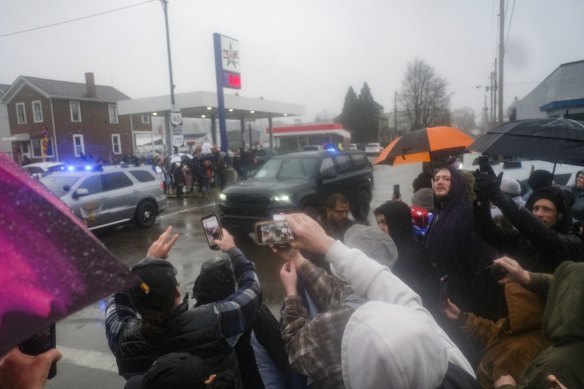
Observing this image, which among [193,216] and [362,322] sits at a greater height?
[362,322]

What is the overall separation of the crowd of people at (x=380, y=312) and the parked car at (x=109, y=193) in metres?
7.16

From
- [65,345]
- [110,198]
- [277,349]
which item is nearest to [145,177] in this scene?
[110,198]

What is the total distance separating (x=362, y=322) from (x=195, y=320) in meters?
0.94

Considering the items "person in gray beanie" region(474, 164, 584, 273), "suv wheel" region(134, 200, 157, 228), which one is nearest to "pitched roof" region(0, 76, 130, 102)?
"suv wheel" region(134, 200, 157, 228)

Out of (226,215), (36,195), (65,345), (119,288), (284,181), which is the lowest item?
(65,345)

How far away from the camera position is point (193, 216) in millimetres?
11836

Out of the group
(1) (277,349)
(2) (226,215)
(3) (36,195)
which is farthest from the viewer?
(2) (226,215)

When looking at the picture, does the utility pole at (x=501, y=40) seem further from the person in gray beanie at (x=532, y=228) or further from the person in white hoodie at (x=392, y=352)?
the person in white hoodie at (x=392, y=352)

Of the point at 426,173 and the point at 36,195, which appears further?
the point at 426,173

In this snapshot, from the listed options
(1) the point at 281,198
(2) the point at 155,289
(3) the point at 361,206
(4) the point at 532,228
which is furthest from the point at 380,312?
→ (3) the point at 361,206

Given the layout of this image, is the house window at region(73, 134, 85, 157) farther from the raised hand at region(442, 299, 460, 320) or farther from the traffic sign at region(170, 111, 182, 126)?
the raised hand at region(442, 299, 460, 320)

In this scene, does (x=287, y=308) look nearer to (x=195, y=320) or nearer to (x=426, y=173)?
(x=195, y=320)

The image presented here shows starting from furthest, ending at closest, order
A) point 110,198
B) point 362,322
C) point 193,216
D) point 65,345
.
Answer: point 193,216
point 110,198
point 65,345
point 362,322

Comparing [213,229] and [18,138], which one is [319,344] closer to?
[213,229]
